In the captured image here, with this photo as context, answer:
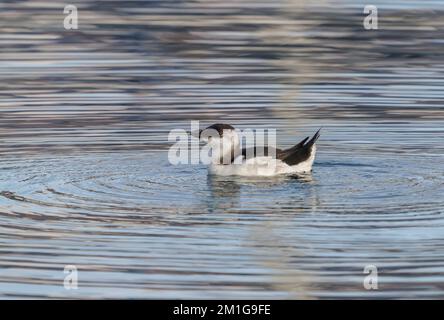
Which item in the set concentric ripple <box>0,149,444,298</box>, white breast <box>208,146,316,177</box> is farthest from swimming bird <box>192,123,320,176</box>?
concentric ripple <box>0,149,444,298</box>

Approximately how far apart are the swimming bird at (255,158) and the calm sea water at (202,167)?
0.16 m

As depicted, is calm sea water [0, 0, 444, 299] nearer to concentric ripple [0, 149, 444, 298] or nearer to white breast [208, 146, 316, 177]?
concentric ripple [0, 149, 444, 298]

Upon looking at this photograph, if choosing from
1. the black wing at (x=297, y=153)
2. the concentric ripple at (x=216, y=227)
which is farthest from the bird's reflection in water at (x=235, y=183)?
the black wing at (x=297, y=153)

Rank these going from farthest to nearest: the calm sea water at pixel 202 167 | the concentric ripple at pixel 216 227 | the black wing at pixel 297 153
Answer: the black wing at pixel 297 153 → the calm sea water at pixel 202 167 → the concentric ripple at pixel 216 227

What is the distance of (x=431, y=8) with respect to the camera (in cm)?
2384

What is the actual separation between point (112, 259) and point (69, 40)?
10.8m

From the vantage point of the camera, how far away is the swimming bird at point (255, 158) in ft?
47.0

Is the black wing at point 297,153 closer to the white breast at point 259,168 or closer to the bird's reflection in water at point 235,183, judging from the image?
the white breast at point 259,168

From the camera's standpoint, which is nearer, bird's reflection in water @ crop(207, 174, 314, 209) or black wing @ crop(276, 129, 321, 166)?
bird's reflection in water @ crop(207, 174, 314, 209)

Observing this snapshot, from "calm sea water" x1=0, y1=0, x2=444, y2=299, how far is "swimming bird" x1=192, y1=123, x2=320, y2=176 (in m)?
0.16

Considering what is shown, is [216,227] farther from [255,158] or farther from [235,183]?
[255,158]

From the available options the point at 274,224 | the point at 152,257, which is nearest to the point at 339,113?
the point at 274,224

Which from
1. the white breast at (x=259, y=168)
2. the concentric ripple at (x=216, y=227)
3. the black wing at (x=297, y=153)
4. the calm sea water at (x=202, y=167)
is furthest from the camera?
the white breast at (x=259, y=168)

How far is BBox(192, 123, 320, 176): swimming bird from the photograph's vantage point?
1433cm
